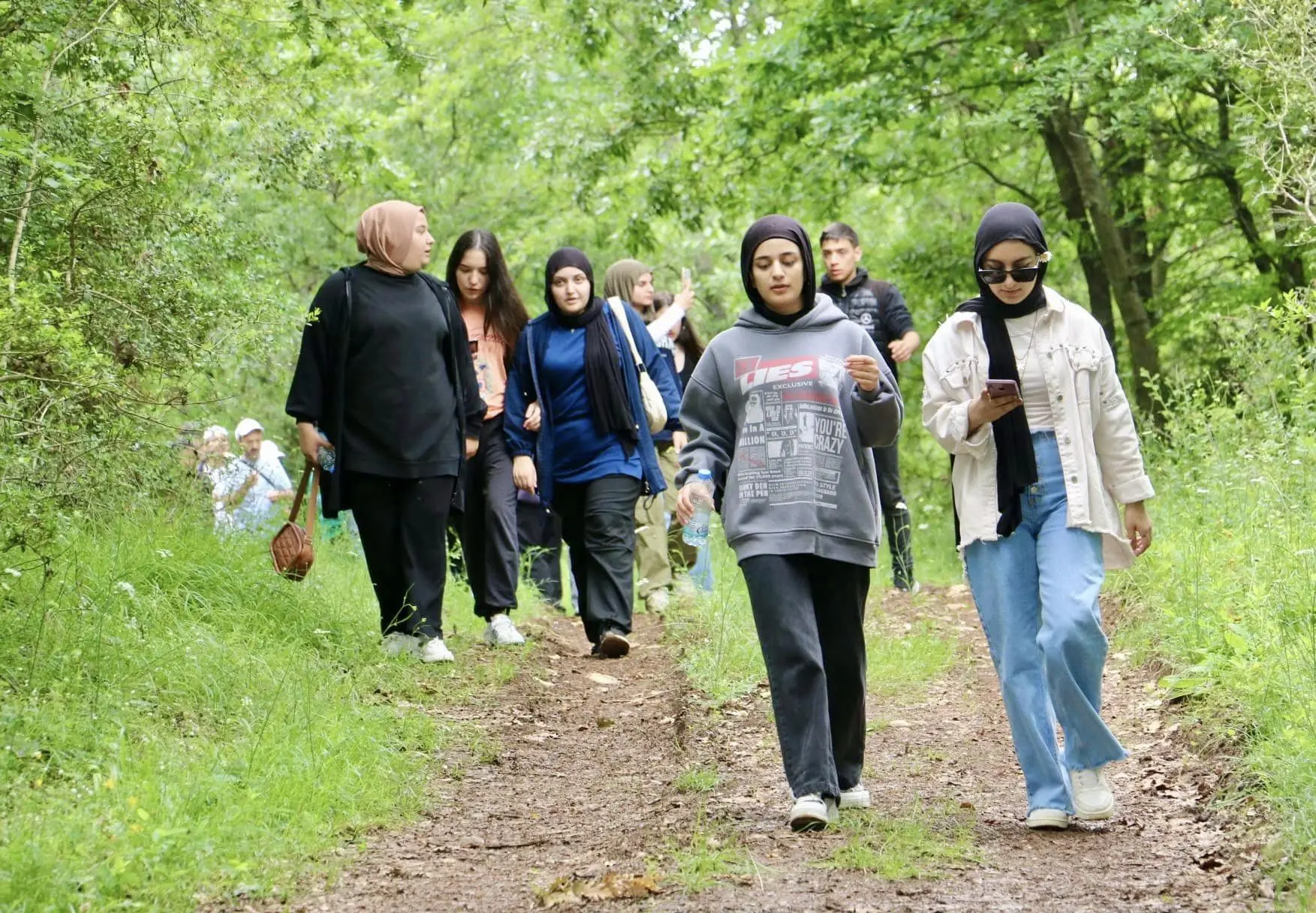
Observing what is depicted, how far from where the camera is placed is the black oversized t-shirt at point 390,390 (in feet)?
25.8

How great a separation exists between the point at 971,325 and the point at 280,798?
2.79 m

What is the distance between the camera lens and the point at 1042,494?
5105 mm

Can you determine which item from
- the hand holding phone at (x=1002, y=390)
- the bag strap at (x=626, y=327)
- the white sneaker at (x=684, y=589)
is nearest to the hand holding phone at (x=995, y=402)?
the hand holding phone at (x=1002, y=390)

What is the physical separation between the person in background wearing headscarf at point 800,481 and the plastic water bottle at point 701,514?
0.06ft

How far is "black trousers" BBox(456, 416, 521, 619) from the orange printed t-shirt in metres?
0.12

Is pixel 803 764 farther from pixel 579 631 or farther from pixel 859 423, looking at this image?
pixel 579 631

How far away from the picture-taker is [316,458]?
7832mm

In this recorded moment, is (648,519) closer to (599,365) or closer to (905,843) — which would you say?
(599,365)

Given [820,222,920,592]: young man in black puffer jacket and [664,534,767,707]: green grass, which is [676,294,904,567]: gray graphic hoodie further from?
[820,222,920,592]: young man in black puffer jacket

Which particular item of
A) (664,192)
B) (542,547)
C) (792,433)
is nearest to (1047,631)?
(792,433)

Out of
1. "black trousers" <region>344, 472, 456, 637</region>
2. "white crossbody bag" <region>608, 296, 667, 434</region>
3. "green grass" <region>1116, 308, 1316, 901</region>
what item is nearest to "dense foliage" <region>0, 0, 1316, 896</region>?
"green grass" <region>1116, 308, 1316, 901</region>

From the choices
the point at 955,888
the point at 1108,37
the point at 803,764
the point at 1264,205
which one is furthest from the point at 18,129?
the point at 1264,205

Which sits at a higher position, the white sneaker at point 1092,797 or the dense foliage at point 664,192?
the dense foliage at point 664,192

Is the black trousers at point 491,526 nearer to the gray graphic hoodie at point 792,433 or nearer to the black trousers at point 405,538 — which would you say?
the black trousers at point 405,538
